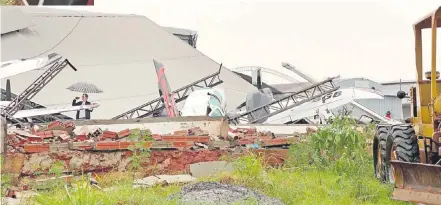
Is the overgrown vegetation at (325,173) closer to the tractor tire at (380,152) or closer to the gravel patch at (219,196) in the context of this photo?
the tractor tire at (380,152)

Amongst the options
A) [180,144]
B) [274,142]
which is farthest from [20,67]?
[274,142]

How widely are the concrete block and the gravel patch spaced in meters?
3.25

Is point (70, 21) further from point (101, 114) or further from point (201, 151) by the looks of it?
point (201, 151)

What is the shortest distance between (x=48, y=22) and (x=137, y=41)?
5229 mm

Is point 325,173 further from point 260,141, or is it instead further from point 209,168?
point 260,141

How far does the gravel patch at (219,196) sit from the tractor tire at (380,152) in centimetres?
305

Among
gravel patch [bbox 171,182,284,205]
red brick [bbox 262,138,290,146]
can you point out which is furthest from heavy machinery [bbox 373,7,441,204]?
red brick [bbox 262,138,290,146]

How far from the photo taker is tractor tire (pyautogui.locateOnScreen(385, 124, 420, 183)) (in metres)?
10.3

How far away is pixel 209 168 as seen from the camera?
512 inches

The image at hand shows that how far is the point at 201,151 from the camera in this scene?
13.5 metres

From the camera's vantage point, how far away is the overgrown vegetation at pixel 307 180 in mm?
8727

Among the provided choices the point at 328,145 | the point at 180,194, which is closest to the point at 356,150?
the point at 328,145

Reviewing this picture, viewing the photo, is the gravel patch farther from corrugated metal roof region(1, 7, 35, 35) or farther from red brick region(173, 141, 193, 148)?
corrugated metal roof region(1, 7, 35, 35)

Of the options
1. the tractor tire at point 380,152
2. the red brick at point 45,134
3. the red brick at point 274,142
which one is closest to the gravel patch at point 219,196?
the tractor tire at point 380,152
